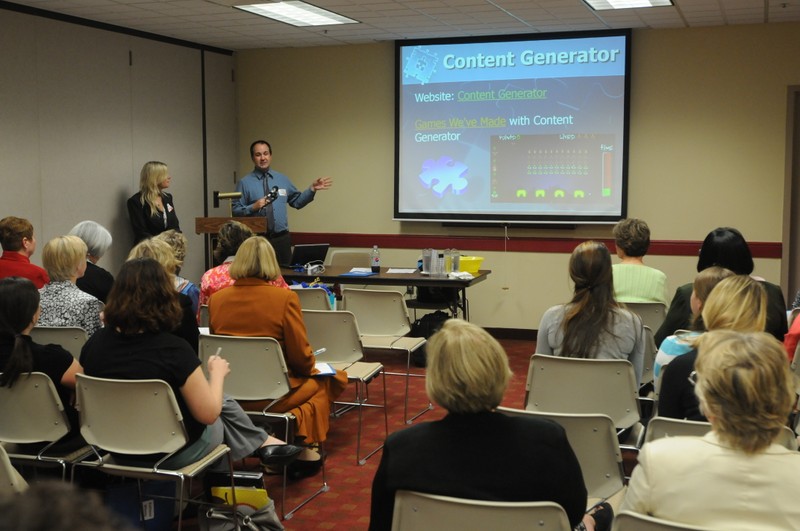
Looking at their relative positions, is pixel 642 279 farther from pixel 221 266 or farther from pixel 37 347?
pixel 37 347

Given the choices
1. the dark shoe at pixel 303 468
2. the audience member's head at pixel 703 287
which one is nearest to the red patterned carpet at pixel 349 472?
the dark shoe at pixel 303 468

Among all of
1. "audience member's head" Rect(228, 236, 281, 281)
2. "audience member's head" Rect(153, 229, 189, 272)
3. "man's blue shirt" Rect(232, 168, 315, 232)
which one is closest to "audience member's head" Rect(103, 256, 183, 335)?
"audience member's head" Rect(228, 236, 281, 281)

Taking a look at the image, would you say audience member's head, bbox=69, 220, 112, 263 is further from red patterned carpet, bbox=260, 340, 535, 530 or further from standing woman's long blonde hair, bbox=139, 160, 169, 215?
standing woman's long blonde hair, bbox=139, 160, 169, 215

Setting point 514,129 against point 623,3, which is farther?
point 514,129

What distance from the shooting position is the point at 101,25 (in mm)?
7668

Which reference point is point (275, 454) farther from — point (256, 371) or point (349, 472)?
point (349, 472)

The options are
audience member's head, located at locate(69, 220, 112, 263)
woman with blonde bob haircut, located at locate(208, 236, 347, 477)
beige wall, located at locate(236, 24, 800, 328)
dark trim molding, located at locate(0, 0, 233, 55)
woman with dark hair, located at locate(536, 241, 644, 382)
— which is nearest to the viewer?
woman with dark hair, located at locate(536, 241, 644, 382)

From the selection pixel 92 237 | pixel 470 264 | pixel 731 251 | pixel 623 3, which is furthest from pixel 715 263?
pixel 92 237

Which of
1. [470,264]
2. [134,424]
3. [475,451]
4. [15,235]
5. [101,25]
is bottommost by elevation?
[134,424]

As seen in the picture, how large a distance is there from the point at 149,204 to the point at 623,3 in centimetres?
445

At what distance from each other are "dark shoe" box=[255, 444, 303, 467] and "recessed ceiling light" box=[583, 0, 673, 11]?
4524 mm

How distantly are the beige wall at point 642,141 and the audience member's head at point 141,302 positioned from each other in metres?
5.81

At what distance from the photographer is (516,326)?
8.80 m

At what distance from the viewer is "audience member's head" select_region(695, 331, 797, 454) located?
1974 millimetres
